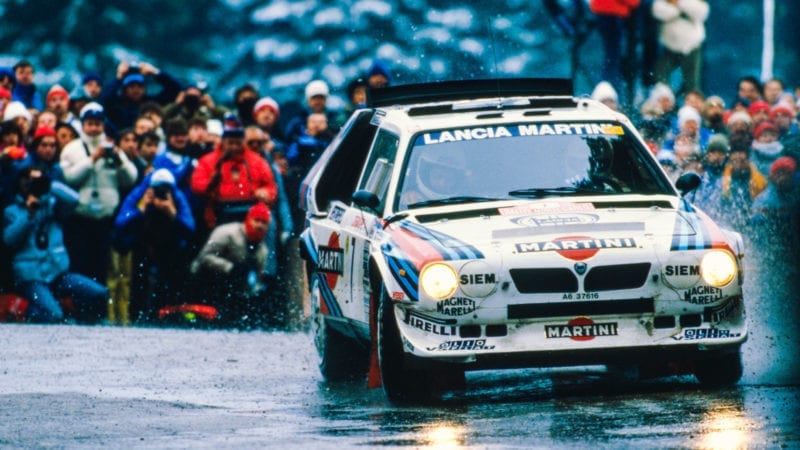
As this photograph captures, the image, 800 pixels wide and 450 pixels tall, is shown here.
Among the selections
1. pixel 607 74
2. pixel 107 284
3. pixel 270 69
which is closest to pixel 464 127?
pixel 107 284

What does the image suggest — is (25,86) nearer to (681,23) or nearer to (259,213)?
(259,213)

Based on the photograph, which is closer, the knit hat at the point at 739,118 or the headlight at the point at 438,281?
the headlight at the point at 438,281

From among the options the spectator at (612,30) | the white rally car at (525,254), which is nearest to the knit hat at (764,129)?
the spectator at (612,30)

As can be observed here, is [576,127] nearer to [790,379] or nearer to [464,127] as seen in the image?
[464,127]

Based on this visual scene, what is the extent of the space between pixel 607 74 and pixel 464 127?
1108cm

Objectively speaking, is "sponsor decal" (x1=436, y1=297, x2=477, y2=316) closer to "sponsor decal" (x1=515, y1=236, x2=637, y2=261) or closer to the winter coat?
"sponsor decal" (x1=515, y1=236, x2=637, y2=261)

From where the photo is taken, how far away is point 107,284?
18.6 metres

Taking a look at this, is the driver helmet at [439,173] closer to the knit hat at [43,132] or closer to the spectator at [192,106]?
the knit hat at [43,132]

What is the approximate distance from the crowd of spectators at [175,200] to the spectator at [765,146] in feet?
0.04

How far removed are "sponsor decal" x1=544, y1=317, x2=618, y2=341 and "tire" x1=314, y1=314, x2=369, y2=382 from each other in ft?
8.95

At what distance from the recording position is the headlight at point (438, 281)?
10.7 m

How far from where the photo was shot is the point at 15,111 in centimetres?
1961

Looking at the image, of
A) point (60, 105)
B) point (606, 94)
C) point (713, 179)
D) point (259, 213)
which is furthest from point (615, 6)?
point (60, 105)

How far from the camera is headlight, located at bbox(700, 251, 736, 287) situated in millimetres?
10875
